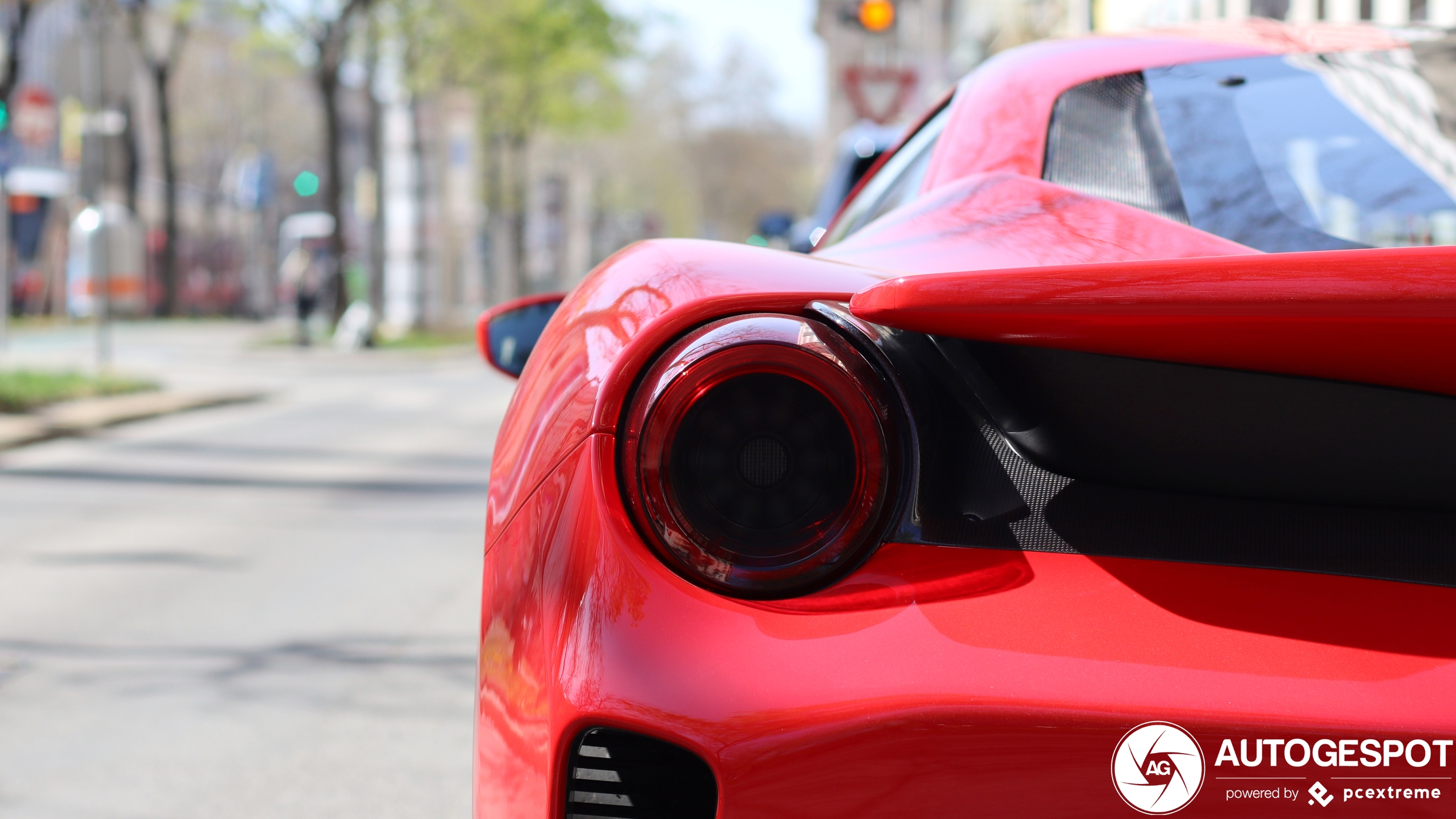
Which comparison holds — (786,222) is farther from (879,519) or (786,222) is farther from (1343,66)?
(879,519)

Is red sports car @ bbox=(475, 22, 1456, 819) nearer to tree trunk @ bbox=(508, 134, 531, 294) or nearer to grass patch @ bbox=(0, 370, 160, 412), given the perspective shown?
grass patch @ bbox=(0, 370, 160, 412)

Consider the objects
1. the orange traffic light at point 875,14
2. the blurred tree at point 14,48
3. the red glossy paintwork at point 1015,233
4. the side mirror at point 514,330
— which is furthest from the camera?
the blurred tree at point 14,48

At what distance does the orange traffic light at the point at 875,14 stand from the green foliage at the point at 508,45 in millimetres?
15797

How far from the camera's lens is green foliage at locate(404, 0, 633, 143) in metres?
28.8

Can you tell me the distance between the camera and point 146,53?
1347 inches

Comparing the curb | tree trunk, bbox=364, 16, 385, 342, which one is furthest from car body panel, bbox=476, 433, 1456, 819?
tree trunk, bbox=364, 16, 385, 342

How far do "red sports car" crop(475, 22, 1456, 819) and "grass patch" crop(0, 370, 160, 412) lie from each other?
11.1m

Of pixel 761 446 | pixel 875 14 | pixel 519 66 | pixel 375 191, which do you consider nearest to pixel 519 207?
pixel 519 66

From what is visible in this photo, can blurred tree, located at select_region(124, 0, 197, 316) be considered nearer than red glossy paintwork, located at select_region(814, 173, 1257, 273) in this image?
No

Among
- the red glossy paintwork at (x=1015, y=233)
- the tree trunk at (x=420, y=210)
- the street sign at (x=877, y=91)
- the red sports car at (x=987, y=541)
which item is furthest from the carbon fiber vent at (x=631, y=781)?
the tree trunk at (x=420, y=210)

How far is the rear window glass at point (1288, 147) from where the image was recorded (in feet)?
6.23

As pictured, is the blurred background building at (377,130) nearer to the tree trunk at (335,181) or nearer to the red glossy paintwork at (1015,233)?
the tree trunk at (335,181)

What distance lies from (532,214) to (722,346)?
56278mm

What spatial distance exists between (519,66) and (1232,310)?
3217 centimetres
